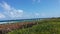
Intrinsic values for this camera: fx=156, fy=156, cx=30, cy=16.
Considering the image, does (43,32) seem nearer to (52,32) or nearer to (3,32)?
(52,32)

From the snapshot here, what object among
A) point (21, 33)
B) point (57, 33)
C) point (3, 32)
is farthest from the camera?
point (3, 32)

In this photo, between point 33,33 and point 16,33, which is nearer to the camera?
point 33,33

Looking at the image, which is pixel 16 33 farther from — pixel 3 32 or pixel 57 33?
pixel 3 32

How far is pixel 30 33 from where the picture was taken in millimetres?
19688

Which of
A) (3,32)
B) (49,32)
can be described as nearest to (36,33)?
(49,32)

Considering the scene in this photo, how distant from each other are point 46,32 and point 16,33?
4.20 m

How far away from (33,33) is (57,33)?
9.81ft

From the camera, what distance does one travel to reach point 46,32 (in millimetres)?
19953

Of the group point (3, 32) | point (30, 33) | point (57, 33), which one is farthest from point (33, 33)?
point (3, 32)

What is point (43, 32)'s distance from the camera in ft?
66.1

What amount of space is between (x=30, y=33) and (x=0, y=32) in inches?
464

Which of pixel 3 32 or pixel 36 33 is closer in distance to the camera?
pixel 36 33

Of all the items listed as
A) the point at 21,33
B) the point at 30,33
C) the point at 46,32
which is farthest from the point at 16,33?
the point at 46,32

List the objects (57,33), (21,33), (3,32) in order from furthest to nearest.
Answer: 1. (3,32)
2. (21,33)
3. (57,33)
